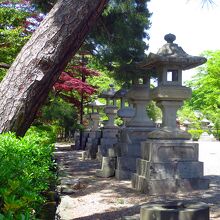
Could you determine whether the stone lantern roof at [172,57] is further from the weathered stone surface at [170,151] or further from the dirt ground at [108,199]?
the dirt ground at [108,199]

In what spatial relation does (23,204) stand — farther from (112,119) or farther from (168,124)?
(112,119)

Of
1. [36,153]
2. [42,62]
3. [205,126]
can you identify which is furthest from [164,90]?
[205,126]

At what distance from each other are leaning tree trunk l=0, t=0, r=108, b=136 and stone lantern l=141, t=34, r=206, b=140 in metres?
4.07

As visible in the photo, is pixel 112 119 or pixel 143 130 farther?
pixel 112 119

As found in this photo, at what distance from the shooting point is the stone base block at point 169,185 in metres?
7.82

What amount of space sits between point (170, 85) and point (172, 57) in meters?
0.61

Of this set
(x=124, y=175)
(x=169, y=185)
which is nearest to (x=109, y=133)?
(x=124, y=175)

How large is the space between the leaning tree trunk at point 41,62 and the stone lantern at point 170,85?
13.4 ft

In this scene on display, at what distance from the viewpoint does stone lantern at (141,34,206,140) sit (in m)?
8.43

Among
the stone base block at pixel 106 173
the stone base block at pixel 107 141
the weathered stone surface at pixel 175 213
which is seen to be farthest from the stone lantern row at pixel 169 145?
the stone base block at pixel 107 141

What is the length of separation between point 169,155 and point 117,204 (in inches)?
72.4

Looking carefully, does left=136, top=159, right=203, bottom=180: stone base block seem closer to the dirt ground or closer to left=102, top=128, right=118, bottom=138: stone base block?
the dirt ground

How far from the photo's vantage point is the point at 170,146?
27.2 ft

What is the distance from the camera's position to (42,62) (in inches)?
177
